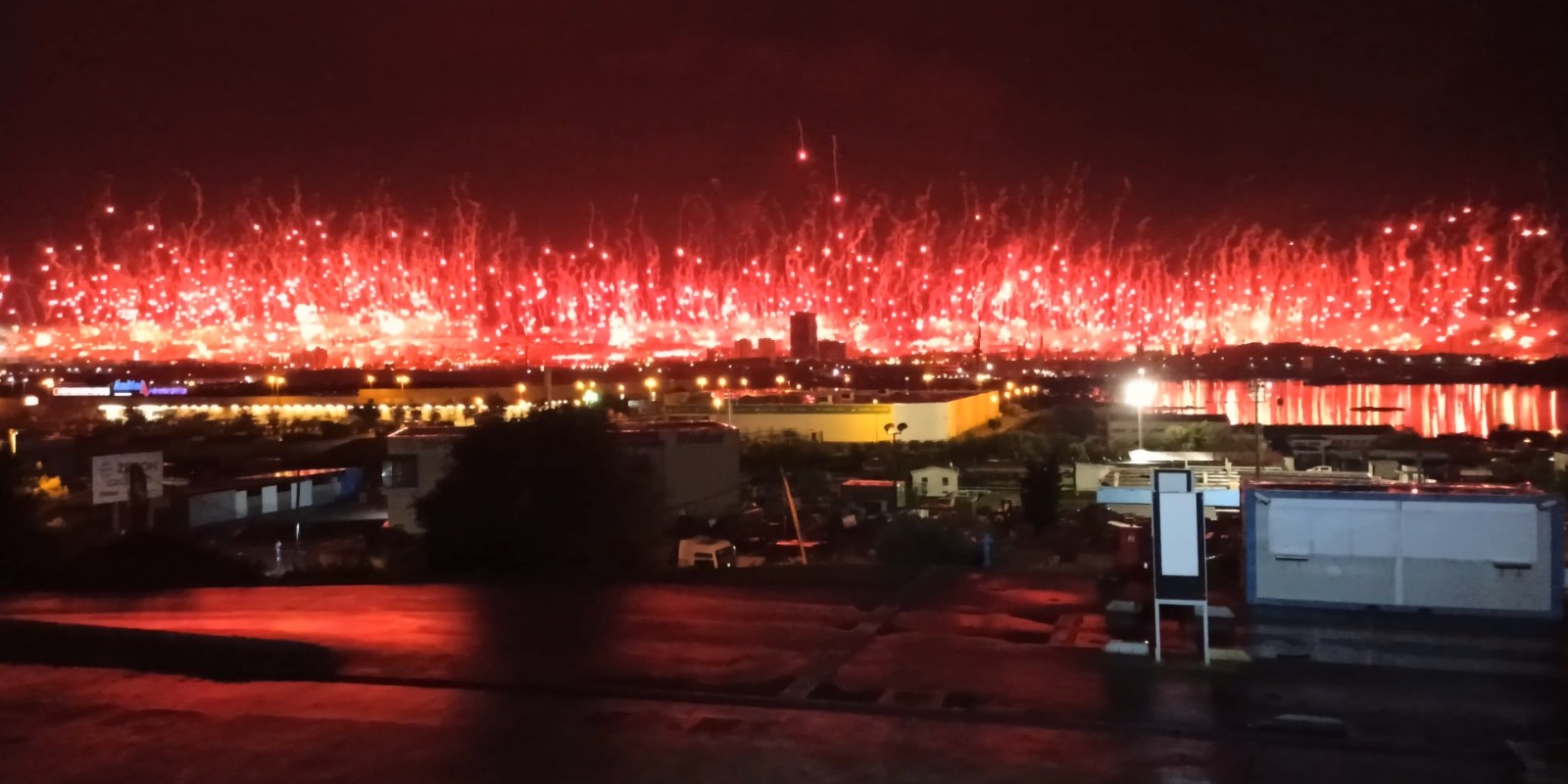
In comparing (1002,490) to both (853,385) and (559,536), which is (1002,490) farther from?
(853,385)

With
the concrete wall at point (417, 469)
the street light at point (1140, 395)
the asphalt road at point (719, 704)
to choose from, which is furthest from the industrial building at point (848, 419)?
the asphalt road at point (719, 704)

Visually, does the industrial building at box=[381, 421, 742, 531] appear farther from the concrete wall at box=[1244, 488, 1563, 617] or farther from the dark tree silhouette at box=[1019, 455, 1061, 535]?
the concrete wall at box=[1244, 488, 1563, 617]

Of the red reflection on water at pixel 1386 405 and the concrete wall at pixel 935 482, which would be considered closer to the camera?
the concrete wall at pixel 935 482

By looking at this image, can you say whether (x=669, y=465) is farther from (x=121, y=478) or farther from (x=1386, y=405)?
(x=1386, y=405)

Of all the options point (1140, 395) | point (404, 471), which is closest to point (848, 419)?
point (1140, 395)

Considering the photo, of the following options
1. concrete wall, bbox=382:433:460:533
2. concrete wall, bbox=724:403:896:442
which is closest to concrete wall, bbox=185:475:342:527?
concrete wall, bbox=382:433:460:533

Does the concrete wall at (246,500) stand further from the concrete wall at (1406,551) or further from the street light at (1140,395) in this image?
the concrete wall at (1406,551)
